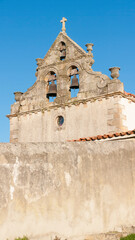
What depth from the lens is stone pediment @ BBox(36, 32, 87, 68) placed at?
16.1 meters

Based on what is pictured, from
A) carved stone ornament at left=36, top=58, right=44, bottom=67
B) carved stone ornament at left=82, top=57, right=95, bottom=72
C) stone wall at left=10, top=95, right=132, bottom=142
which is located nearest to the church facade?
stone wall at left=10, top=95, right=132, bottom=142

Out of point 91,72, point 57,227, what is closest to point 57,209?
point 57,227

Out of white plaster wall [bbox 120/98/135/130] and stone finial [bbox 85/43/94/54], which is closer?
white plaster wall [bbox 120/98/135/130]

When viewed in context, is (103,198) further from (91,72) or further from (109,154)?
(91,72)

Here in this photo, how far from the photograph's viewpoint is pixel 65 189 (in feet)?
18.7

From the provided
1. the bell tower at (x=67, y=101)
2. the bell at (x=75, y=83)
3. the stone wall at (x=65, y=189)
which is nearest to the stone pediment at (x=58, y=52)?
the bell tower at (x=67, y=101)

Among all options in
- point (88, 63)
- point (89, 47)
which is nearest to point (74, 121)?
point (88, 63)

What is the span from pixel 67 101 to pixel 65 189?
10.2 meters

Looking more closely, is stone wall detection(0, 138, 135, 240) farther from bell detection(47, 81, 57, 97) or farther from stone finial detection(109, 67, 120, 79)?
bell detection(47, 81, 57, 97)

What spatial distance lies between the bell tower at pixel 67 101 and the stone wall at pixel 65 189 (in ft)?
24.1

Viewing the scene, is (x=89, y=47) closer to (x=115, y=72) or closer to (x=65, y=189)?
(x=115, y=72)

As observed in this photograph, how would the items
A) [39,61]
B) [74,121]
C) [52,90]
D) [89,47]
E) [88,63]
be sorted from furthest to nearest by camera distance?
[39,61] → [52,90] → [89,47] → [88,63] → [74,121]

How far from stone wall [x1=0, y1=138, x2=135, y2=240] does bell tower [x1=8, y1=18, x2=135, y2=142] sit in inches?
289

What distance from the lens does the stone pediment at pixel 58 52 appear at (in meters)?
16.1
